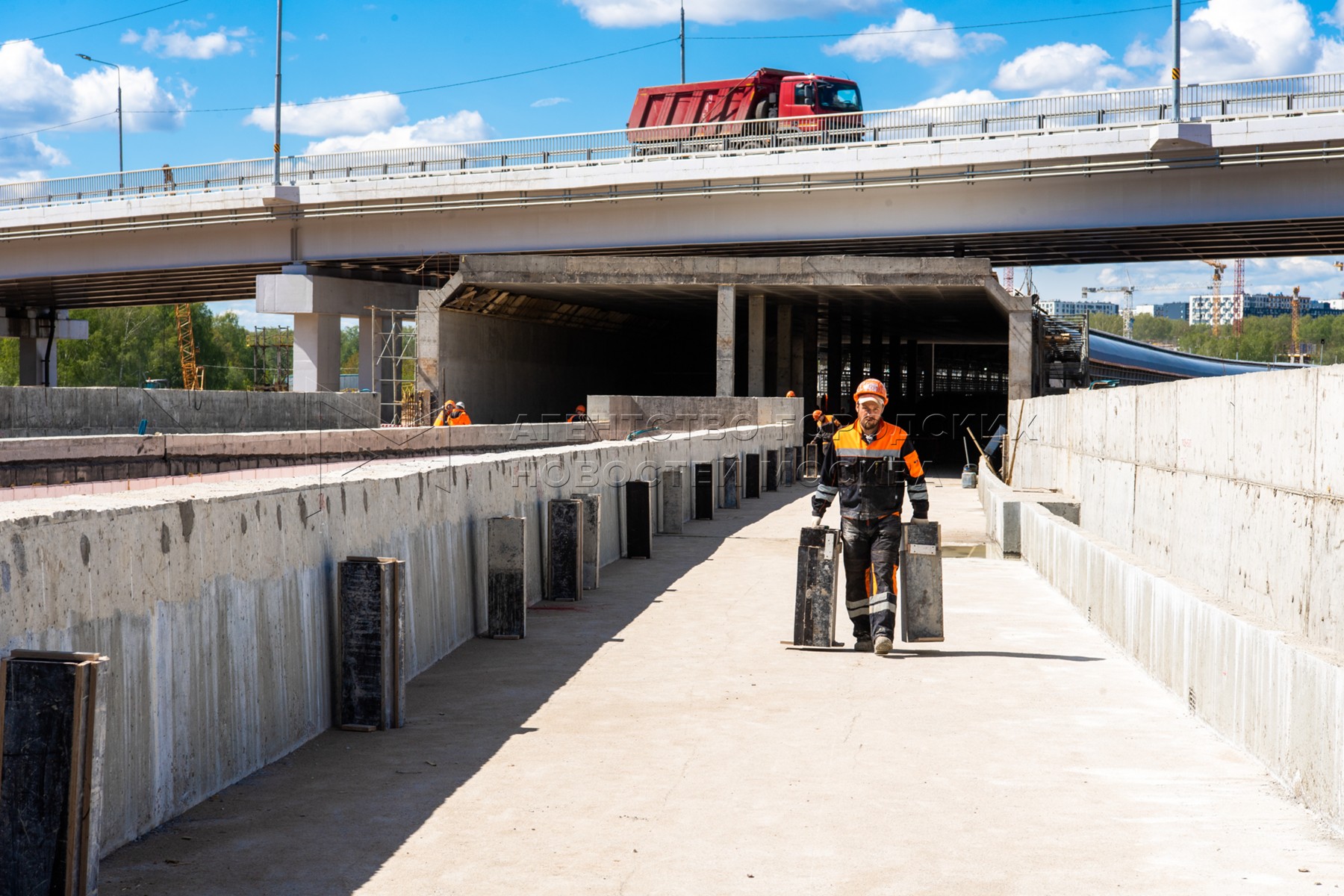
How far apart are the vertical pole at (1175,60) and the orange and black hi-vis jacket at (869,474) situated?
106 feet

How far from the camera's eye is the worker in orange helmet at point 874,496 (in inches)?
394

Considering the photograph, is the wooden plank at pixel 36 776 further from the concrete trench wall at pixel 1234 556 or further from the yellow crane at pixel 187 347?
the yellow crane at pixel 187 347

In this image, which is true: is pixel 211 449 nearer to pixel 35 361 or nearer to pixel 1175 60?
pixel 1175 60

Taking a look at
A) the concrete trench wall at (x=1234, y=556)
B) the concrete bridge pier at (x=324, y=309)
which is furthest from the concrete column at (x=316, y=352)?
the concrete trench wall at (x=1234, y=556)

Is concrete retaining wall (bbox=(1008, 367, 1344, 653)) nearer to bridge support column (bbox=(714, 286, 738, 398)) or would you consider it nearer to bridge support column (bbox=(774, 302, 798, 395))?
bridge support column (bbox=(714, 286, 738, 398))

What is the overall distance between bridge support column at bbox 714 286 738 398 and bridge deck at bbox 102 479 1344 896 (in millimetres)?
35520

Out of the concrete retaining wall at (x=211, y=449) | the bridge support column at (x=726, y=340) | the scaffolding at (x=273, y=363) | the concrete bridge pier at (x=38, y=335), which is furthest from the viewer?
the scaffolding at (x=273, y=363)

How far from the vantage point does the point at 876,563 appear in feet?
33.0

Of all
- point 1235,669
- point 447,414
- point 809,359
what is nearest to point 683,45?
point 809,359

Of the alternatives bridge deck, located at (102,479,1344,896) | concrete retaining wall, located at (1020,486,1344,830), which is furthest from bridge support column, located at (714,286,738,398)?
bridge deck, located at (102,479,1344,896)

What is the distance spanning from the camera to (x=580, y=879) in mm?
5270

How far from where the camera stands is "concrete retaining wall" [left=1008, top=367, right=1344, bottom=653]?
8.97 metres

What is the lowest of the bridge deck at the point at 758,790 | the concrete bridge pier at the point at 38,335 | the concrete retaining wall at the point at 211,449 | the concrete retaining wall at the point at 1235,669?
the bridge deck at the point at 758,790

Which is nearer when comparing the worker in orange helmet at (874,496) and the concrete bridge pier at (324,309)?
the worker in orange helmet at (874,496)
